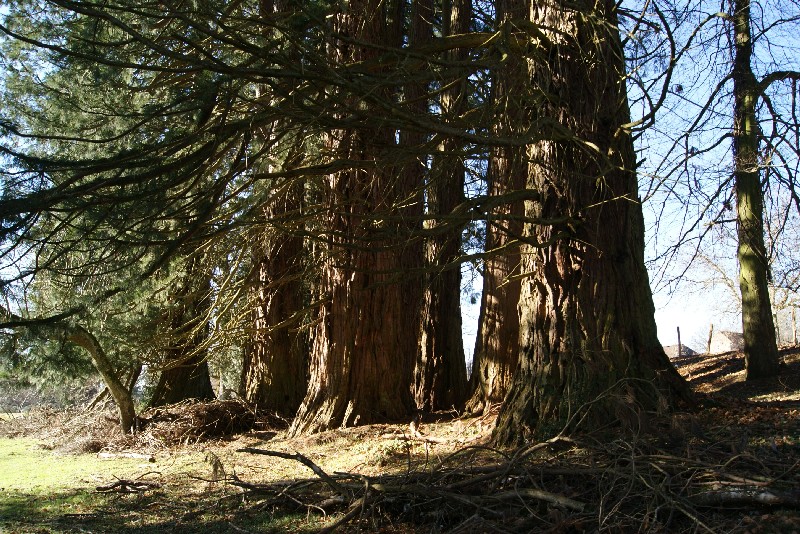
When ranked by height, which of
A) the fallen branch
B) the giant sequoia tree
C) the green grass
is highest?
the giant sequoia tree

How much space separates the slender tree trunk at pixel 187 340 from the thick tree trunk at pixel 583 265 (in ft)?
16.9

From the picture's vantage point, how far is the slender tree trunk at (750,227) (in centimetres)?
1009

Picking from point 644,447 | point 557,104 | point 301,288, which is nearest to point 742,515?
point 644,447

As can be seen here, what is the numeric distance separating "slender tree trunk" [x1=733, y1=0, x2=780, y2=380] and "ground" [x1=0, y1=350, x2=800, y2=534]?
63.5 inches

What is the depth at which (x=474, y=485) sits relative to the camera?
17.1 feet

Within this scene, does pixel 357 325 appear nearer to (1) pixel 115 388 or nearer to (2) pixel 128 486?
(2) pixel 128 486

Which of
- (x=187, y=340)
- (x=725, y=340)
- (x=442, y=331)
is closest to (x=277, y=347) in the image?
(x=187, y=340)

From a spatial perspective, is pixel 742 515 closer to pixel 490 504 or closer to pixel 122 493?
pixel 490 504

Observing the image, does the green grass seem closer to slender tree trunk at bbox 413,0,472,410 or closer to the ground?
the ground

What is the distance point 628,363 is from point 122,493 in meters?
4.80

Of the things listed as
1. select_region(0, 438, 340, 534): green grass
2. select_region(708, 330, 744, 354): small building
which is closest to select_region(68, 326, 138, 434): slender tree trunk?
select_region(0, 438, 340, 534): green grass

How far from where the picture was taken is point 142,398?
16547 millimetres

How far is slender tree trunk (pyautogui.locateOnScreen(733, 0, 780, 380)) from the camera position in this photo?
10.1 m

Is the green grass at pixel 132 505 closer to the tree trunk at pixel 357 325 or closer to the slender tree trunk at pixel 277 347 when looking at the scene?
the tree trunk at pixel 357 325
